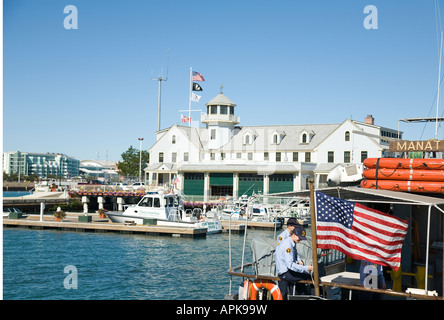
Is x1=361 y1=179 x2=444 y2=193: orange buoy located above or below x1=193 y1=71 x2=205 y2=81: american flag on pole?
below

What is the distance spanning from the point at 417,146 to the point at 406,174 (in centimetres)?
88

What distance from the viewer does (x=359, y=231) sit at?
35.9 ft

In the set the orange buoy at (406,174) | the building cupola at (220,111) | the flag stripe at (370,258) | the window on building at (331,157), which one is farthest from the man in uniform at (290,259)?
the building cupola at (220,111)

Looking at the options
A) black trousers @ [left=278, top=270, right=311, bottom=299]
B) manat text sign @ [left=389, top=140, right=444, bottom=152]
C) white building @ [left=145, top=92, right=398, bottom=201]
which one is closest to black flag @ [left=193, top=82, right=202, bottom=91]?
white building @ [left=145, top=92, right=398, bottom=201]

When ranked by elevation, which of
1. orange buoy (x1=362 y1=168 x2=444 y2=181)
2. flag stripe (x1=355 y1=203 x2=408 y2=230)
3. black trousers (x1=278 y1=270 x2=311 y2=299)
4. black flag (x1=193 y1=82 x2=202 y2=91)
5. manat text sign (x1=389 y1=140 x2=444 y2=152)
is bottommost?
black trousers (x1=278 y1=270 x2=311 y2=299)

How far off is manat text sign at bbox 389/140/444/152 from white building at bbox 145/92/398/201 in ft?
173

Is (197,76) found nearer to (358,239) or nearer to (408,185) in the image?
(408,185)

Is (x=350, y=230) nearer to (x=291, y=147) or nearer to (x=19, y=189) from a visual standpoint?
(x=291, y=147)

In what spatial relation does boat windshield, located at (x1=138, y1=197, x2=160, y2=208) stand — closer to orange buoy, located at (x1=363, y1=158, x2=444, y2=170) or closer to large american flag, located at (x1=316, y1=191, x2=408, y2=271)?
orange buoy, located at (x1=363, y1=158, x2=444, y2=170)

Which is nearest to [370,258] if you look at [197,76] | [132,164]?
[197,76]

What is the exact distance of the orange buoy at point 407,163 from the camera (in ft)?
41.7

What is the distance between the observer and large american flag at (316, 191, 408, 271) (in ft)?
35.2

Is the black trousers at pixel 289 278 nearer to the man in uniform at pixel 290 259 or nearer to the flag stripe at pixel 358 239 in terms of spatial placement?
the man in uniform at pixel 290 259
